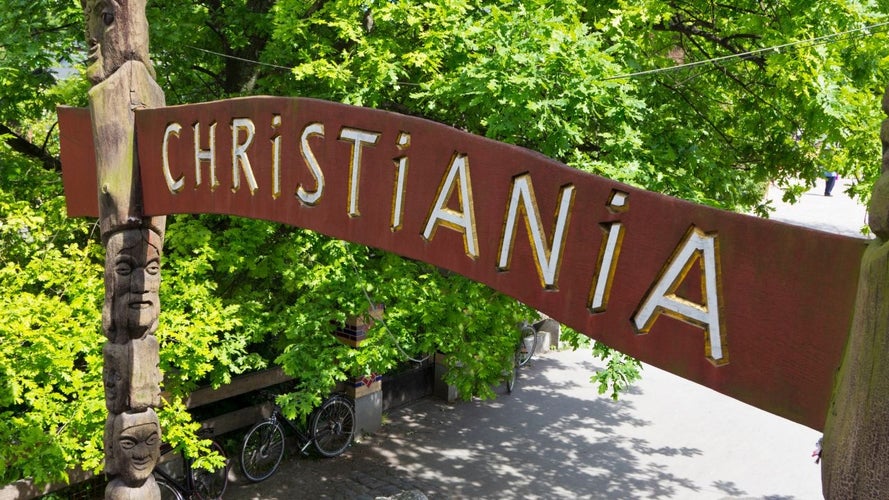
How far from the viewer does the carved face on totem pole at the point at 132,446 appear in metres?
4.44

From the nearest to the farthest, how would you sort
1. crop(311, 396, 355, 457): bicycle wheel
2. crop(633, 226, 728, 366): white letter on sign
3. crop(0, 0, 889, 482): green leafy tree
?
crop(633, 226, 728, 366): white letter on sign → crop(0, 0, 889, 482): green leafy tree → crop(311, 396, 355, 457): bicycle wheel

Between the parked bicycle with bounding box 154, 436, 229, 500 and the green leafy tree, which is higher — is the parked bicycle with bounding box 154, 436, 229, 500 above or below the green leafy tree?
below

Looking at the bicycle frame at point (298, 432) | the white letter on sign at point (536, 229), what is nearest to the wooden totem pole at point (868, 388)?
the white letter on sign at point (536, 229)

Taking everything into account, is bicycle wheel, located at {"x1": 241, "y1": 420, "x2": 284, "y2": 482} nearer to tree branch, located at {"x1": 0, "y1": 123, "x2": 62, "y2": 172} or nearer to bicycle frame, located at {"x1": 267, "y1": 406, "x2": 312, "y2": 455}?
bicycle frame, located at {"x1": 267, "y1": 406, "x2": 312, "y2": 455}

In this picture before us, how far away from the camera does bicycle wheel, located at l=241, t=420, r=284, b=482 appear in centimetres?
905

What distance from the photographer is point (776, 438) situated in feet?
37.1

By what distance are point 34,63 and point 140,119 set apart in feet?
12.7

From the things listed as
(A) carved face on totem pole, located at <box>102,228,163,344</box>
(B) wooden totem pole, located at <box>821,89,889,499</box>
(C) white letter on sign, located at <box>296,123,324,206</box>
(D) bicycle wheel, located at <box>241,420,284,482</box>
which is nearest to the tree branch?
(D) bicycle wheel, located at <box>241,420,284,482</box>

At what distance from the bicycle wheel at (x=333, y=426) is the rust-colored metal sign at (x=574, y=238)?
6.66m

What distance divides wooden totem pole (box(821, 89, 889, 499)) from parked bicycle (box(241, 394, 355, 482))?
320 inches

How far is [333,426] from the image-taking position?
10.1 m

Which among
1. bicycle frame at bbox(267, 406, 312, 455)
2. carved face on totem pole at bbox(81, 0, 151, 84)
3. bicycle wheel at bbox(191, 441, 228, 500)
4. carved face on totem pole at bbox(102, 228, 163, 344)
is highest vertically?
carved face on totem pole at bbox(81, 0, 151, 84)

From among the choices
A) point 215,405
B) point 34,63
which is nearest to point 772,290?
point 34,63

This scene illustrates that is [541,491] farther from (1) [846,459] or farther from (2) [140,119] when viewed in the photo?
(1) [846,459]
